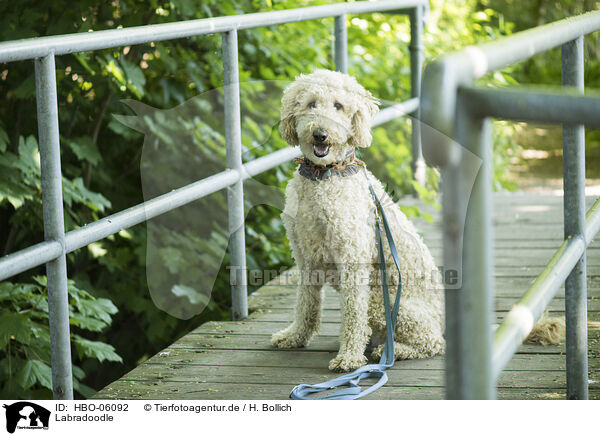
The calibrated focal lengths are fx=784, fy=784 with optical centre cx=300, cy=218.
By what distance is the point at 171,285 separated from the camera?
3812 mm

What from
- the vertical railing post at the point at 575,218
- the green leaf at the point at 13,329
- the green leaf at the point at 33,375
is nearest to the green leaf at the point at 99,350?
the green leaf at the point at 33,375

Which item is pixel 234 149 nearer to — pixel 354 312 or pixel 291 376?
pixel 354 312

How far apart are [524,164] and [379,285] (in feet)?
29.0

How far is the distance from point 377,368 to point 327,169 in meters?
0.66

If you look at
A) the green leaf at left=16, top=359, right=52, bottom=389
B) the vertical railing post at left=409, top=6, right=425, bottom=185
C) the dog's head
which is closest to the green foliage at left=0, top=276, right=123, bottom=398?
the green leaf at left=16, top=359, right=52, bottom=389

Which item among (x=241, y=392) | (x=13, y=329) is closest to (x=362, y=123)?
(x=241, y=392)

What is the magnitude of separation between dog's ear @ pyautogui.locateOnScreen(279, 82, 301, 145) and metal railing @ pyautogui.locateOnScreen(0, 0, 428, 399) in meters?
0.31

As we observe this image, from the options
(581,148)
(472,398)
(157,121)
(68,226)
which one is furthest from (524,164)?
(472,398)

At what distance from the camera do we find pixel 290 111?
2617 millimetres

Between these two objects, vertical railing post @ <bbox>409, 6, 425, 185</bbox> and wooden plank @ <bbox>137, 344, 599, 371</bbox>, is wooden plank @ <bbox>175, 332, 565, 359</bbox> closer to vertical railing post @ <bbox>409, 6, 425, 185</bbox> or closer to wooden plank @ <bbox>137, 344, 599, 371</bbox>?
wooden plank @ <bbox>137, 344, 599, 371</bbox>

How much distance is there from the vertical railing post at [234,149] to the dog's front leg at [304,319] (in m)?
0.34
